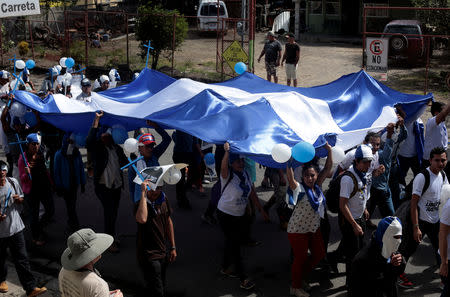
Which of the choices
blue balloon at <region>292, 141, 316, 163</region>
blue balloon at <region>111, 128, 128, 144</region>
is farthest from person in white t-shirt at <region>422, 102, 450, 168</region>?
blue balloon at <region>111, 128, 128, 144</region>

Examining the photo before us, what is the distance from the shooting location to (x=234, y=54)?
52.6 ft

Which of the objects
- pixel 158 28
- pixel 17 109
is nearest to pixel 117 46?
pixel 158 28

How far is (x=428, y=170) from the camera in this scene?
5945 millimetres

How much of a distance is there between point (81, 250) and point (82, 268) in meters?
0.14

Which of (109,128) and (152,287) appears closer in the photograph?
(152,287)

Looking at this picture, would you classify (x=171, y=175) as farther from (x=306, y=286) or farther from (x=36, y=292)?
(x=36, y=292)

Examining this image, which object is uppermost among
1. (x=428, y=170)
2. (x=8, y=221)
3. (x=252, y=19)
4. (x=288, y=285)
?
(x=252, y=19)

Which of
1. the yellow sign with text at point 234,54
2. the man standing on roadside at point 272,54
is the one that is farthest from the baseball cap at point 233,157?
the yellow sign with text at point 234,54

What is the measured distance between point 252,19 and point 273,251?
31.0 ft

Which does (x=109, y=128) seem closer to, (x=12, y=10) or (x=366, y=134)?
(x=366, y=134)

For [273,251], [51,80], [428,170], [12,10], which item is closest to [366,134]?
[428,170]

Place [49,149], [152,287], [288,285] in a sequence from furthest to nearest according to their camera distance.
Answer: [49,149], [288,285], [152,287]

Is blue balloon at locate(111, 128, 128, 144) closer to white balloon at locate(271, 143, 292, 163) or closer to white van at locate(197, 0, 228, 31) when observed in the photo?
white balloon at locate(271, 143, 292, 163)

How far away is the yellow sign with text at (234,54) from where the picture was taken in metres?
15.9
